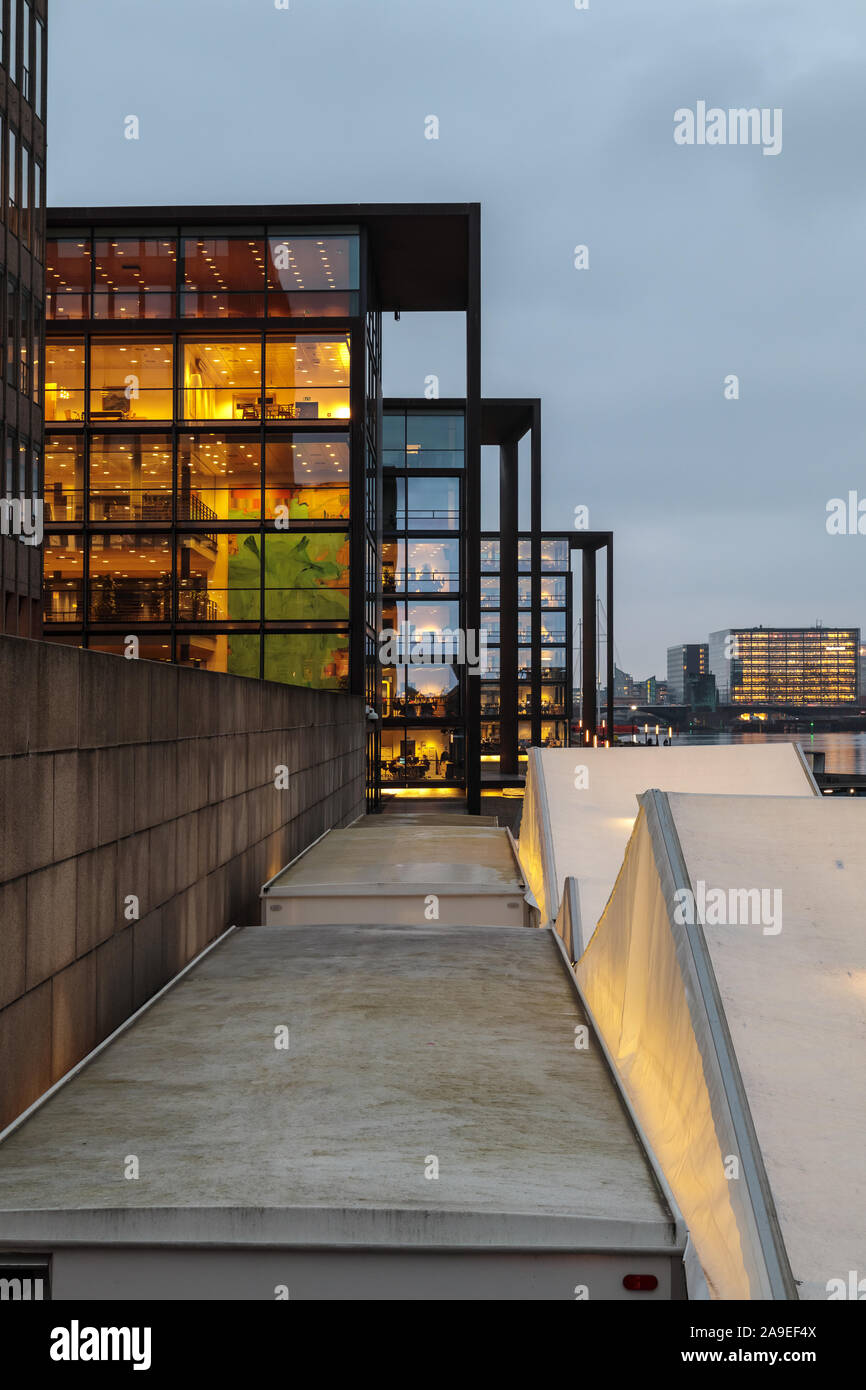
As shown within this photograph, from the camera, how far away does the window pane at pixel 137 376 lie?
31953 mm

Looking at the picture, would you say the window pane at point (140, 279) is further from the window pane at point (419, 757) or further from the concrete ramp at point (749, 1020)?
the concrete ramp at point (749, 1020)

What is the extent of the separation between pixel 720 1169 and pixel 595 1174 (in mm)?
655

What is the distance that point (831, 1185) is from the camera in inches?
194

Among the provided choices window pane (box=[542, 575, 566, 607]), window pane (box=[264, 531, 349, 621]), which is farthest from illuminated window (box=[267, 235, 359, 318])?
window pane (box=[542, 575, 566, 607])

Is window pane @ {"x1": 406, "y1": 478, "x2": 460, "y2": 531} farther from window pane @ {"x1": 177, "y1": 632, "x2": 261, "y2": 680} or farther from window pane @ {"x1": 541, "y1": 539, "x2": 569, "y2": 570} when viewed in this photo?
window pane @ {"x1": 541, "y1": 539, "x2": 569, "y2": 570}

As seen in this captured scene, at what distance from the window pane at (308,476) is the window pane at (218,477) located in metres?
0.46

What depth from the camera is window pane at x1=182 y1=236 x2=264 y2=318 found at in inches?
1257

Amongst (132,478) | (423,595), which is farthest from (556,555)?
(132,478)

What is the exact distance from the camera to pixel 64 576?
3212 cm

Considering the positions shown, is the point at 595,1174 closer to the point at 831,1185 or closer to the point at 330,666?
the point at 831,1185

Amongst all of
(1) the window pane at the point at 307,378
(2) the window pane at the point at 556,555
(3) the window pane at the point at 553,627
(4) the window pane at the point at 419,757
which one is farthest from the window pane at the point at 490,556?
(1) the window pane at the point at 307,378

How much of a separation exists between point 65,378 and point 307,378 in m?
7.00
